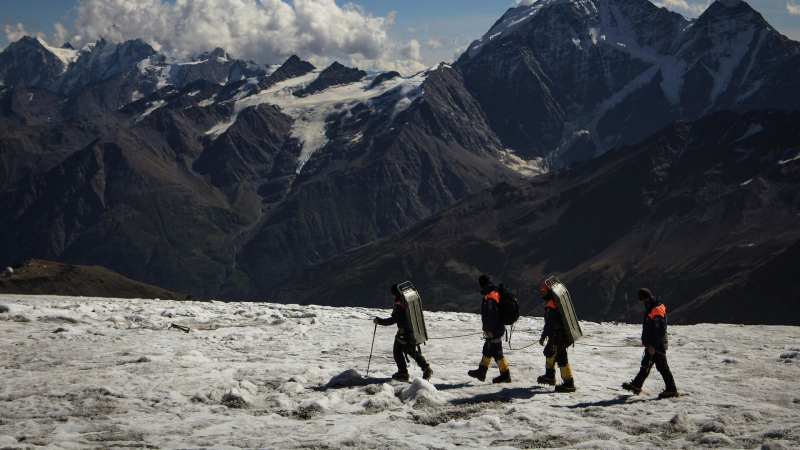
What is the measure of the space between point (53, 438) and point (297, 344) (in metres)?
13.0

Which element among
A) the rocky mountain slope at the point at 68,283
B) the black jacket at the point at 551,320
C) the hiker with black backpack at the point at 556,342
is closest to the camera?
the hiker with black backpack at the point at 556,342

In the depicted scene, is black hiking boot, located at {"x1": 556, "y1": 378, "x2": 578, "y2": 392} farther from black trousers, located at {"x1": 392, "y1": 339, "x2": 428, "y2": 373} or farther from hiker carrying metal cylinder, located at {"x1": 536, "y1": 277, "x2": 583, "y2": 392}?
black trousers, located at {"x1": 392, "y1": 339, "x2": 428, "y2": 373}

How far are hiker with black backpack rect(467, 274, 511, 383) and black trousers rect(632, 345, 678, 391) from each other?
365 cm

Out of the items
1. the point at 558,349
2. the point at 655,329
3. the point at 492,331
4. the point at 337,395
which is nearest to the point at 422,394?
the point at 337,395

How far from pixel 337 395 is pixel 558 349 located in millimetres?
6187

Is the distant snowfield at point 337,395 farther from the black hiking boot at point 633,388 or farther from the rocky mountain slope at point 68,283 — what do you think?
the rocky mountain slope at point 68,283

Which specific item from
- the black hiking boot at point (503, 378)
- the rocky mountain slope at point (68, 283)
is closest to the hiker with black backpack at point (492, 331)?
the black hiking boot at point (503, 378)

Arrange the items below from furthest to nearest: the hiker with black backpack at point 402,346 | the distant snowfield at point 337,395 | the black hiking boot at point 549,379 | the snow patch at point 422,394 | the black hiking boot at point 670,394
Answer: the hiker with black backpack at point 402,346 < the black hiking boot at point 549,379 < the black hiking boot at point 670,394 < the snow patch at point 422,394 < the distant snowfield at point 337,395

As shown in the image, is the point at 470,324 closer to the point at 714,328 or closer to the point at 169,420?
the point at 714,328

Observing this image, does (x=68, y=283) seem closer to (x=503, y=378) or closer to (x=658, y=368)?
(x=503, y=378)

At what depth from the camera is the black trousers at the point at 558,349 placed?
765 inches

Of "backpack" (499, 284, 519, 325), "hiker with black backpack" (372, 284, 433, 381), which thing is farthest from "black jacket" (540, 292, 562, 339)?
"hiker with black backpack" (372, 284, 433, 381)

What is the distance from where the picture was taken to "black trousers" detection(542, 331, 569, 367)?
19438 mm

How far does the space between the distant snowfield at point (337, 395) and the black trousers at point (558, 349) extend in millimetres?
980
